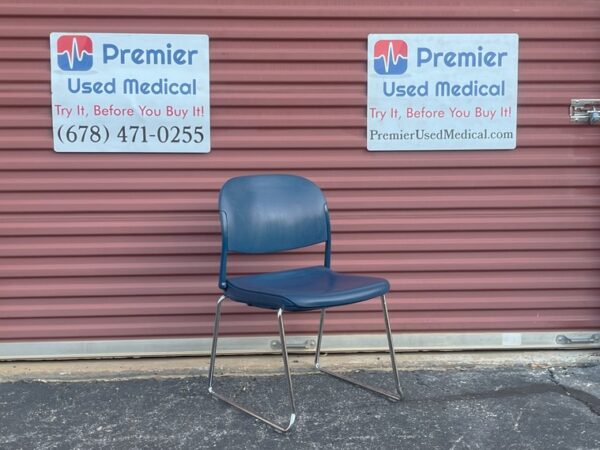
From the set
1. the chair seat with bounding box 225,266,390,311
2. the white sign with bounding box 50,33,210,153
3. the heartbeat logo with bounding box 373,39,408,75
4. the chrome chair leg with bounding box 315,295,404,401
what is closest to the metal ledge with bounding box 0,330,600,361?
the chrome chair leg with bounding box 315,295,404,401

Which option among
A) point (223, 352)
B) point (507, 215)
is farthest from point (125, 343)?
point (507, 215)

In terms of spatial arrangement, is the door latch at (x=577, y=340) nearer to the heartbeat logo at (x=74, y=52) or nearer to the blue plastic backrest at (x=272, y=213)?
the blue plastic backrest at (x=272, y=213)

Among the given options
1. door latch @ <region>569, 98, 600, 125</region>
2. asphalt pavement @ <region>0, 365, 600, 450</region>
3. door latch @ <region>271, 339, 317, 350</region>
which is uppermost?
door latch @ <region>569, 98, 600, 125</region>

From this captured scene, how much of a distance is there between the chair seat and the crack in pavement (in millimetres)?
1054

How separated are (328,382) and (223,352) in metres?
0.62

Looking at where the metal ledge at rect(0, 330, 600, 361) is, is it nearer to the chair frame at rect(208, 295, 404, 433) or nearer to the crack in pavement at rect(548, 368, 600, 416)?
the chair frame at rect(208, 295, 404, 433)

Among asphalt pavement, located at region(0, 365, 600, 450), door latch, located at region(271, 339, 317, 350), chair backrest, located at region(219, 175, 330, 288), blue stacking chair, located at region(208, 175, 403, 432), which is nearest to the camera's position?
asphalt pavement, located at region(0, 365, 600, 450)

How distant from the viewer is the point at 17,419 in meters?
3.04

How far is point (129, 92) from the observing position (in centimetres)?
355

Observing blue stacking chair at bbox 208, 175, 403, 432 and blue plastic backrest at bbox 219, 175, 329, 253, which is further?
blue plastic backrest at bbox 219, 175, 329, 253

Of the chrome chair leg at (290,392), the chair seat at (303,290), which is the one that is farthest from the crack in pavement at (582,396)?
the chrome chair leg at (290,392)

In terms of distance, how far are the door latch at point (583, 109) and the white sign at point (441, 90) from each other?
323 mm

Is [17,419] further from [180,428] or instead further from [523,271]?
[523,271]

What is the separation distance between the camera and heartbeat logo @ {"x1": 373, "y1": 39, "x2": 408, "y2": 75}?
362 cm
